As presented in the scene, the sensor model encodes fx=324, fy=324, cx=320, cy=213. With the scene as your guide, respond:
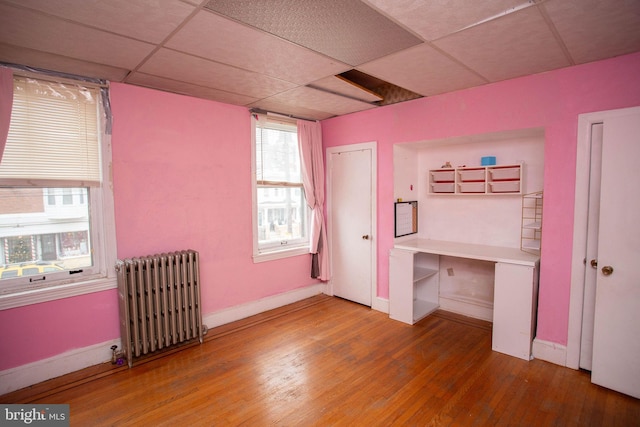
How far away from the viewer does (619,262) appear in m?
2.48

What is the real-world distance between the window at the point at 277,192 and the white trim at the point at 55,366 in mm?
1791

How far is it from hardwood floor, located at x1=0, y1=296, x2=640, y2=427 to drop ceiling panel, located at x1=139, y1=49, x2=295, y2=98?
8.50 feet

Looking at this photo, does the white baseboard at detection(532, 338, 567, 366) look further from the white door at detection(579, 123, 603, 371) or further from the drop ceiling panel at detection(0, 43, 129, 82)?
the drop ceiling panel at detection(0, 43, 129, 82)

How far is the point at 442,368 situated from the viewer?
2861mm

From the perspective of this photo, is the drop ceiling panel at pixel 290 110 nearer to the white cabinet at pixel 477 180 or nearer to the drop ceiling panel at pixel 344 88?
the drop ceiling panel at pixel 344 88

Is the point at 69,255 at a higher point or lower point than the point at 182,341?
higher

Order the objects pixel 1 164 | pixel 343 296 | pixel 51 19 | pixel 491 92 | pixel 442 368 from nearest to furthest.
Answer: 1. pixel 51 19
2. pixel 1 164
3. pixel 442 368
4. pixel 491 92
5. pixel 343 296

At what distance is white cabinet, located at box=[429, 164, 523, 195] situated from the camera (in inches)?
135

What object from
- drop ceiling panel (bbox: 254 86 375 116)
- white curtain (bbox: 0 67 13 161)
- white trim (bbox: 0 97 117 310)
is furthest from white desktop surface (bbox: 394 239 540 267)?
white curtain (bbox: 0 67 13 161)

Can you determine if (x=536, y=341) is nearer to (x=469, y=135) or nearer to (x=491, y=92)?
(x=469, y=135)

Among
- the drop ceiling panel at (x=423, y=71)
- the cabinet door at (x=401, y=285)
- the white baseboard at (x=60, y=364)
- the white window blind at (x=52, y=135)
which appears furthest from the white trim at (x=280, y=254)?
the drop ceiling panel at (x=423, y=71)

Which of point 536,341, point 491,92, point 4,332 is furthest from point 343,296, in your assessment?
point 4,332

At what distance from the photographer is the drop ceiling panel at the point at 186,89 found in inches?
115

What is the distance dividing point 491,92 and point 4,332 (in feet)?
15.4
